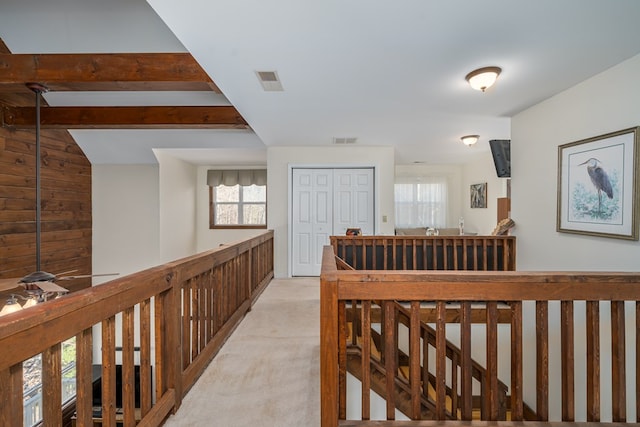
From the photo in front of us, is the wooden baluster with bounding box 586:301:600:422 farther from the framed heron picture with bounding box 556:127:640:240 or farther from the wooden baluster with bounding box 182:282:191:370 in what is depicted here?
the wooden baluster with bounding box 182:282:191:370

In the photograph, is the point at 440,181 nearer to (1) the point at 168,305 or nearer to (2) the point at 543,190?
(2) the point at 543,190

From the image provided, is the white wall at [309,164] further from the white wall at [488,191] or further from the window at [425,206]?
the window at [425,206]

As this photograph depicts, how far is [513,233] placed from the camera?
381 cm

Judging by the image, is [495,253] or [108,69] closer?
[108,69]

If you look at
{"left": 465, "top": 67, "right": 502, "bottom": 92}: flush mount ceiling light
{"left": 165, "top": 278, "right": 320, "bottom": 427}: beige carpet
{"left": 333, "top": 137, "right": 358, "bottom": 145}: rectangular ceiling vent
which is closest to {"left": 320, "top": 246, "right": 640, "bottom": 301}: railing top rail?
{"left": 165, "top": 278, "right": 320, "bottom": 427}: beige carpet

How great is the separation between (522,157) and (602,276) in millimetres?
2674

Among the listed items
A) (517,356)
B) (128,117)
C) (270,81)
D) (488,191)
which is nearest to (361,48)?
(270,81)

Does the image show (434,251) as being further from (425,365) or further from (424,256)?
(425,365)

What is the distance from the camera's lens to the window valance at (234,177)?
25.1 ft

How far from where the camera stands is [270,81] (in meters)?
2.77

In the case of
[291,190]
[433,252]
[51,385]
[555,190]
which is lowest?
[51,385]

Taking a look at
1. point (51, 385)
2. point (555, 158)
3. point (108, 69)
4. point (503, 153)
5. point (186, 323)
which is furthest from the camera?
point (503, 153)

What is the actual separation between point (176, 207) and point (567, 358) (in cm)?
661

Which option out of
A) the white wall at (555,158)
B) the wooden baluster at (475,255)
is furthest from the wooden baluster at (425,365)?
the white wall at (555,158)
